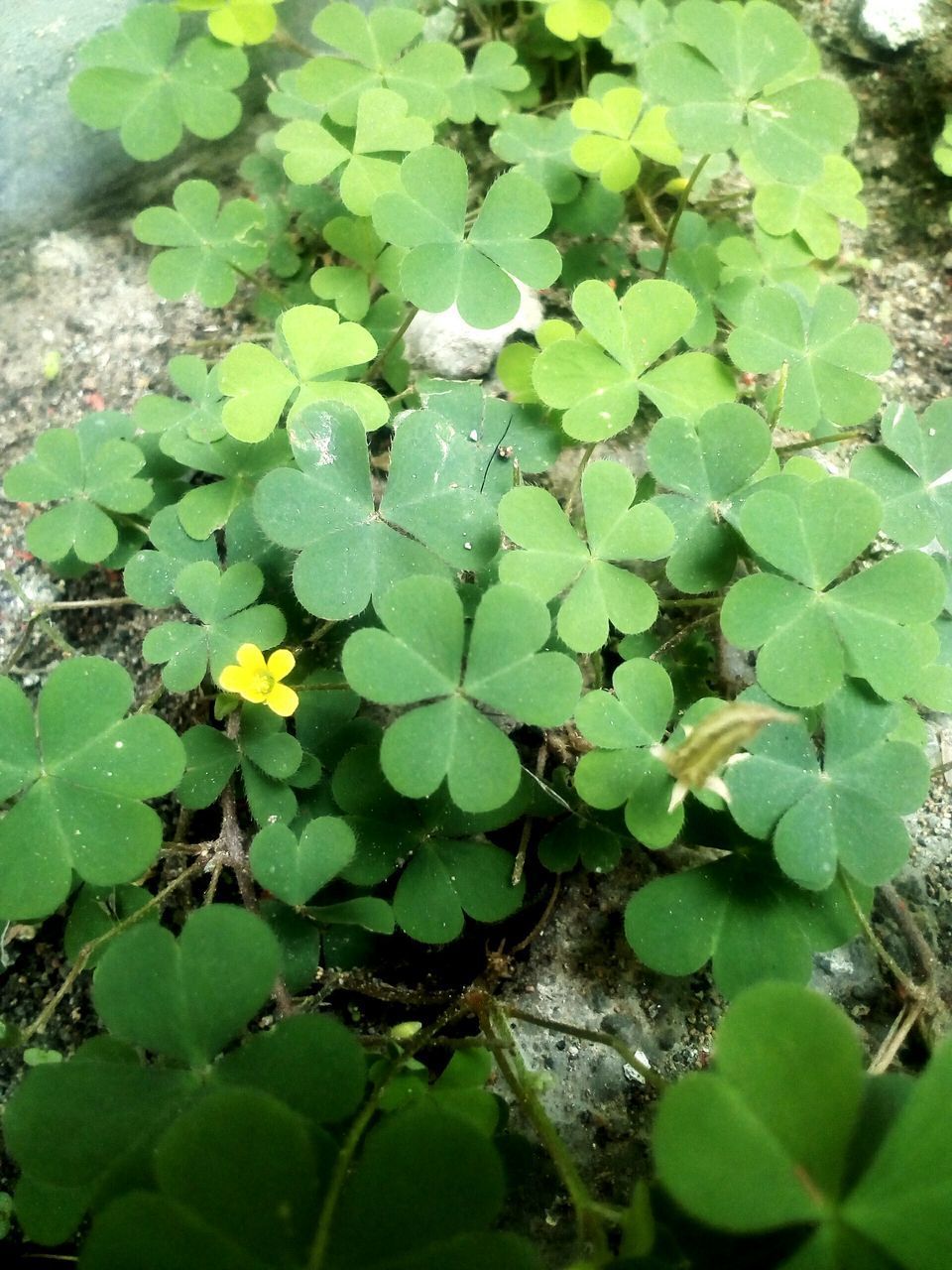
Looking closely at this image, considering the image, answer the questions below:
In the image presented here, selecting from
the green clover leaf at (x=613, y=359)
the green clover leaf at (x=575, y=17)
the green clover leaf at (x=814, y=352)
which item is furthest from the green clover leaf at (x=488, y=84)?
the green clover leaf at (x=814, y=352)

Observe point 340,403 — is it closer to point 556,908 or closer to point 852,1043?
point 556,908

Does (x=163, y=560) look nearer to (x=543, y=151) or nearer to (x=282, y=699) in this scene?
(x=282, y=699)

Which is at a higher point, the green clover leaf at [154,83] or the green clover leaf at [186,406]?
the green clover leaf at [154,83]

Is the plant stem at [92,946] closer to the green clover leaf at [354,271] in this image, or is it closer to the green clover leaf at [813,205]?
the green clover leaf at [354,271]

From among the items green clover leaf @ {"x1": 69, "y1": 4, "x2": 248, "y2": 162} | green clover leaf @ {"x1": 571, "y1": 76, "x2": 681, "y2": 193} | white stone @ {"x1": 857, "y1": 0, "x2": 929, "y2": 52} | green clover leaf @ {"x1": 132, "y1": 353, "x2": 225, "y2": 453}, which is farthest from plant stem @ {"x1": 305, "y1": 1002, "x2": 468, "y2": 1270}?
white stone @ {"x1": 857, "y1": 0, "x2": 929, "y2": 52}

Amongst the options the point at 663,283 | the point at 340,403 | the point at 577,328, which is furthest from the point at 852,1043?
the point at 577,328

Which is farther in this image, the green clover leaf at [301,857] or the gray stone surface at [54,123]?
the gray stone surface at [54,123]
